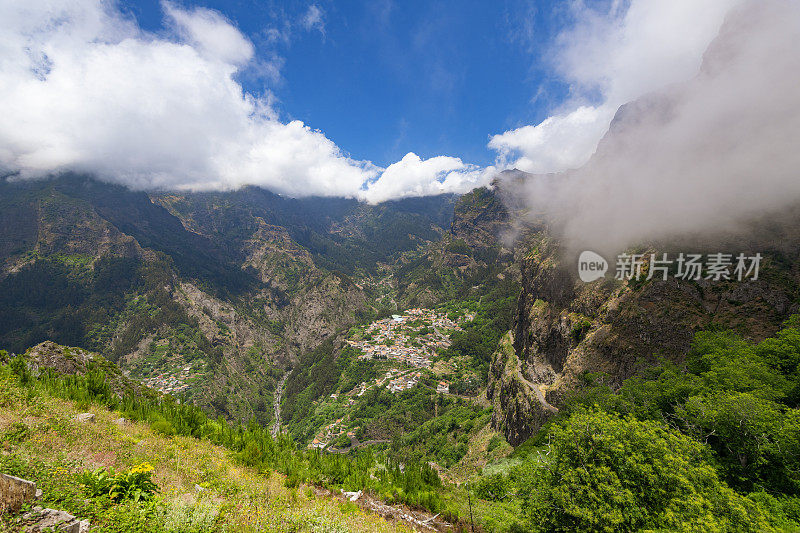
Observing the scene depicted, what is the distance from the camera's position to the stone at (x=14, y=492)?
232 inches

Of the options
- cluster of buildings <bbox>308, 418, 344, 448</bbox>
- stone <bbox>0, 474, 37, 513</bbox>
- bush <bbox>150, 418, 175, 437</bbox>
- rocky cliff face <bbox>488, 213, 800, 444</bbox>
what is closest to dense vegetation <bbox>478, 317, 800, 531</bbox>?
stone <bbox>0, 474, 37, 513</bbox>

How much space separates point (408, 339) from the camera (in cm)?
16500

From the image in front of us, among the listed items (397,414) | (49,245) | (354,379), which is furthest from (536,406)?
(49,245)

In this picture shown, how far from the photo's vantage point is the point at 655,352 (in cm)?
4197

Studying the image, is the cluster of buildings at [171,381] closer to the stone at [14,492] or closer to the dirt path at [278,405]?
the dirt path at [278,405]

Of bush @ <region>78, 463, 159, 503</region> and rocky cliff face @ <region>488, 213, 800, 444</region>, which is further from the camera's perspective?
rocky cliff face @ <region>488, 213, 800, 444</region>

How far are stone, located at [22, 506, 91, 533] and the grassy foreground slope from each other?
193mm

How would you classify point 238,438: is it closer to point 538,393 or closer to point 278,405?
point 538,393

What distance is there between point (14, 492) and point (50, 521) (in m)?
1.29

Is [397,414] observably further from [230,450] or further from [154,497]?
[154,497]

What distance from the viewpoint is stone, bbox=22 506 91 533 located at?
5742mm

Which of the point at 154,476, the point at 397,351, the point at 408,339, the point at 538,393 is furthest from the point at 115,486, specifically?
the point at 408,339

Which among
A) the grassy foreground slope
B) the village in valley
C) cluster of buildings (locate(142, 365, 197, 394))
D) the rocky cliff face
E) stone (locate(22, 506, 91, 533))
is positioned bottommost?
cluster of buildings (locate(142, 365, 197, 394))

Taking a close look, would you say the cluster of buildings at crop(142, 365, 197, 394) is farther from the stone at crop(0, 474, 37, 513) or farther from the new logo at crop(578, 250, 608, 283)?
the new logo at crop(578, 250, 608, 283)
